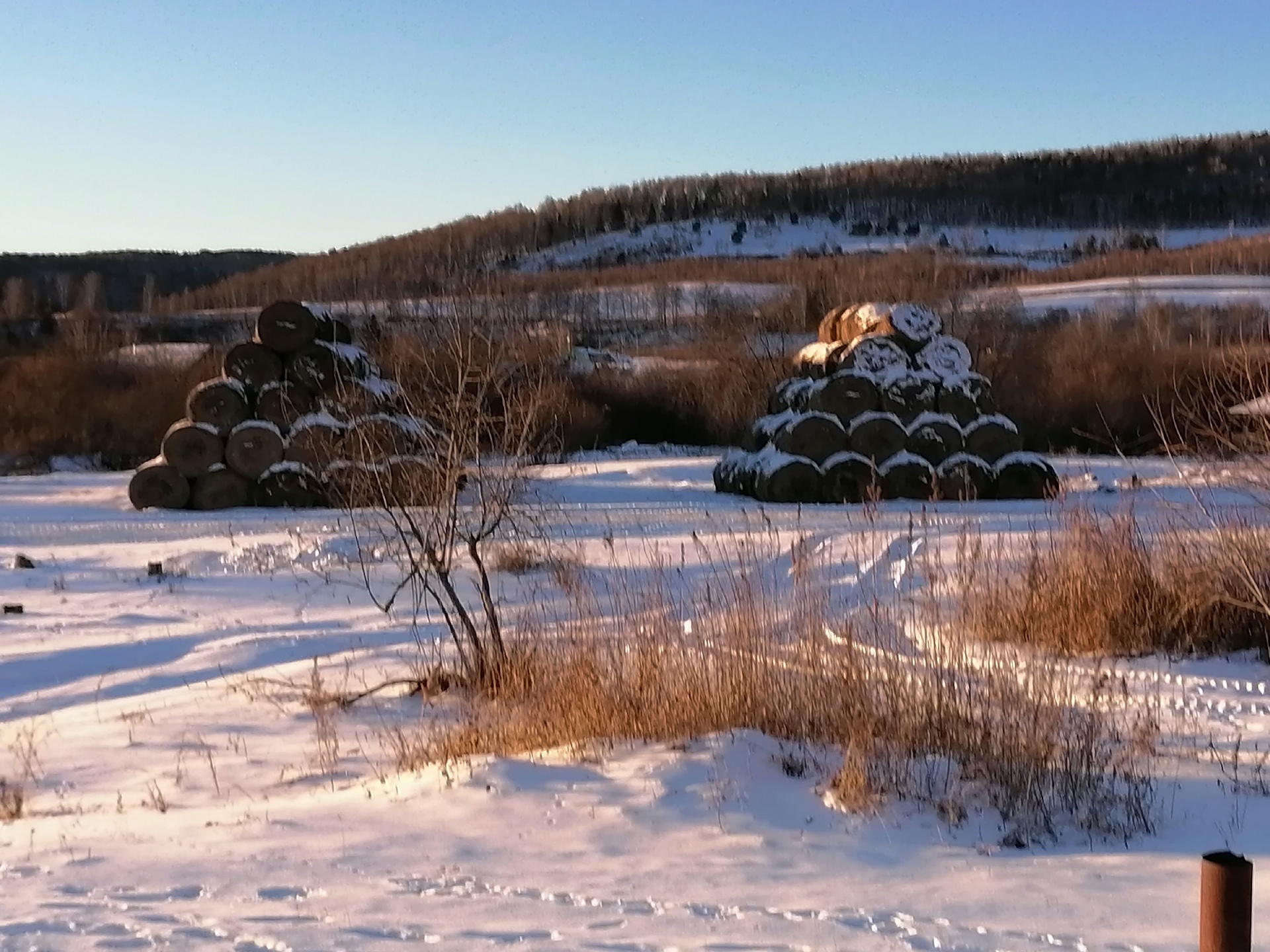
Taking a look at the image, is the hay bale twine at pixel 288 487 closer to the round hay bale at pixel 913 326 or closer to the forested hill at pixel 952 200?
the round hay bale at pixel 913 326

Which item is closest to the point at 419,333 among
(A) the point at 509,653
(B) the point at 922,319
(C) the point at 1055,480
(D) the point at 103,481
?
(D) the point at 103,481

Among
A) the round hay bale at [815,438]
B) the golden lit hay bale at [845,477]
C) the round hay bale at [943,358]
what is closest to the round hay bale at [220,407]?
the round hay bale at [815,438]

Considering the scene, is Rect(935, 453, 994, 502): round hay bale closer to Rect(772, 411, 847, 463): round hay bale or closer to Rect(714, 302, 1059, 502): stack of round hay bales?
Rect(714, 302, 1059, 502): stack of round hay bales

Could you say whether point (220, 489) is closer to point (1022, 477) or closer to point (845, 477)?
point (845, 477)

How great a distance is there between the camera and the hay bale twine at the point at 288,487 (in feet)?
58.7

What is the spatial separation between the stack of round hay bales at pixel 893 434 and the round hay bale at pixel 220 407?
676cm

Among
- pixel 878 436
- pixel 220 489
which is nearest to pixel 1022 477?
pixel 878 436

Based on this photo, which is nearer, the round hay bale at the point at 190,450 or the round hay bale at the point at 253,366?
the round hay bale at the point at 190,450

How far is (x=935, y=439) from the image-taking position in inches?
710

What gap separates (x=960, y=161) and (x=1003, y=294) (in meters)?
76.9

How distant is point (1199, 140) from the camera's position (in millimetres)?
110000

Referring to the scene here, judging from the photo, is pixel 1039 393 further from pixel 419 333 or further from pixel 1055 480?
pixel 419 333

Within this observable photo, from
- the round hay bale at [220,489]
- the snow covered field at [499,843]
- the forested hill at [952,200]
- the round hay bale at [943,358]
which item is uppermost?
the forested hill at [952,200]

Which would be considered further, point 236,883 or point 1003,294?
point 1003,294
